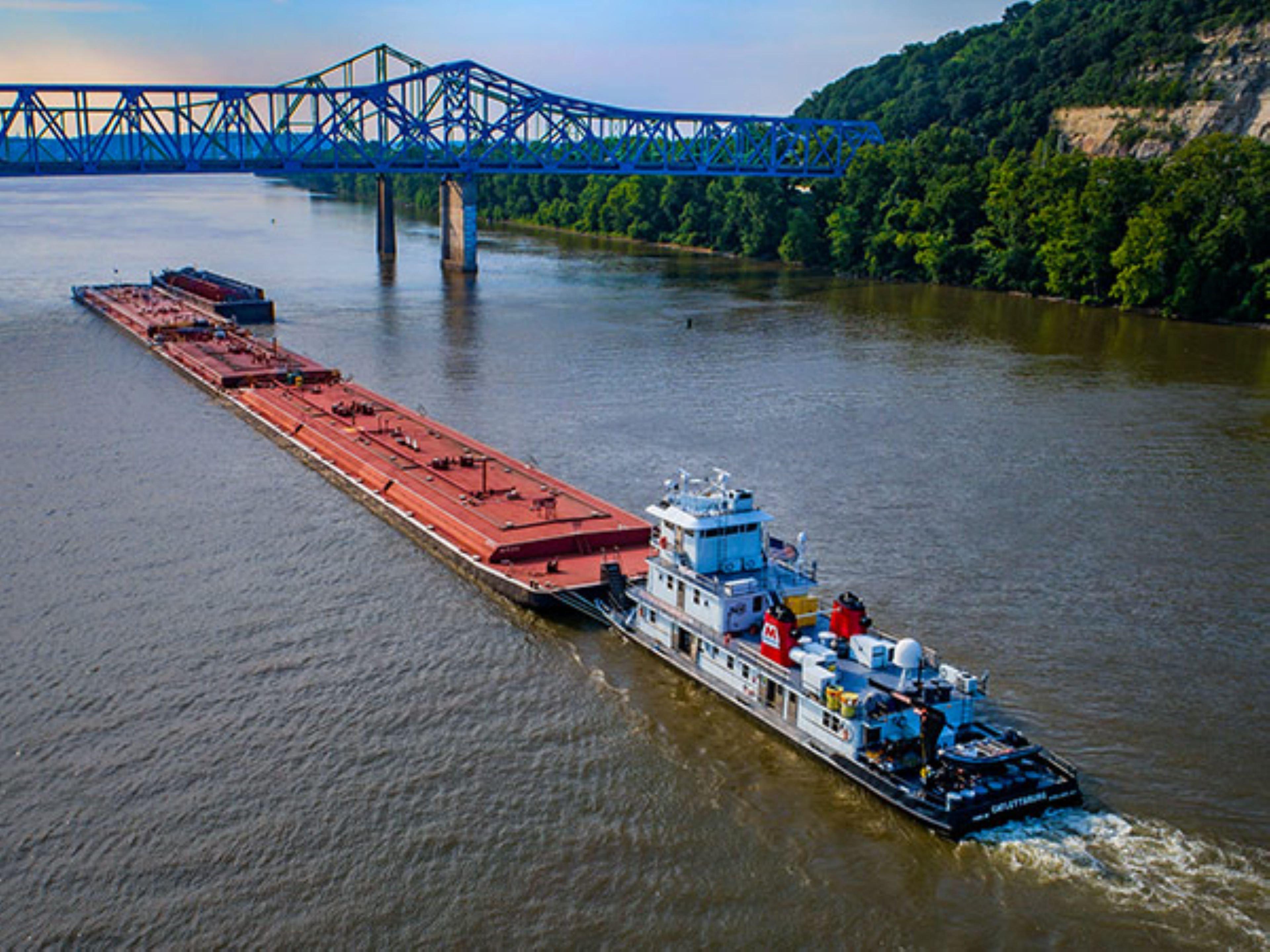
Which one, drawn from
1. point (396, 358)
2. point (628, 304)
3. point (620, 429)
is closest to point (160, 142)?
point (628, 304)

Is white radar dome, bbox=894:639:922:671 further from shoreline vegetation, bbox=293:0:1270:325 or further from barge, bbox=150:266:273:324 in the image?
shoreline vegetation, bbox=293:0:1270:325

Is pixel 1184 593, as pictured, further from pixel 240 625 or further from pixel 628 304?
pixel 628 304

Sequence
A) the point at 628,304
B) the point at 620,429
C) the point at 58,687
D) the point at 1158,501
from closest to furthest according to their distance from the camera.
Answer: the point at 58,687 < the point at 1158,501 < the point at 620,429 < the point at 628,304

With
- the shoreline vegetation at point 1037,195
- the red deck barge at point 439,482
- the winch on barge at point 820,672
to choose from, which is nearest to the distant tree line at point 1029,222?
the shoreline vegetation at point 1037,195

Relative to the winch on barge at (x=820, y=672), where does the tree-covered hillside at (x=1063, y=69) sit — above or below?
above

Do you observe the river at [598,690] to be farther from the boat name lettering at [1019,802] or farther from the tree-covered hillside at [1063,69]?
the tree-covered hillside at [1063,69]

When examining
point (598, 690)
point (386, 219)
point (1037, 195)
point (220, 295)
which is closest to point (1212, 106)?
point (1037, 195)

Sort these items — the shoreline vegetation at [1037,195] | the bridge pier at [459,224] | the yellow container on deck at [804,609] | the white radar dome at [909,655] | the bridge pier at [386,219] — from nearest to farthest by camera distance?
the white radar dome at [909,655]
the yellow container on deck at [804,609]
the shoreline vegetation at [1037,195]
the bridge pier at [459,224]
the bridge pier at [386,219]

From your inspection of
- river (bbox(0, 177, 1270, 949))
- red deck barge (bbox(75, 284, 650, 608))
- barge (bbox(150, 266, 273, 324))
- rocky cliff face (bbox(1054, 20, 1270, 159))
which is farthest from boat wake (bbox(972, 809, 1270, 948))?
rocky cliff face (bbox(1054, 20, 1270, 159))
